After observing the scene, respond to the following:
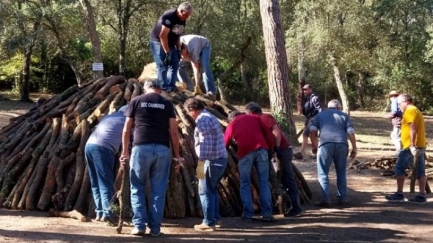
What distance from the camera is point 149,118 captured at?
7.28m

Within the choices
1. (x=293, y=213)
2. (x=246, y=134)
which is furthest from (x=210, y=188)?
(x=293, y=213)

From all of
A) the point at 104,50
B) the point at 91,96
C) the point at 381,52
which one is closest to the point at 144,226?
the point at 91,96

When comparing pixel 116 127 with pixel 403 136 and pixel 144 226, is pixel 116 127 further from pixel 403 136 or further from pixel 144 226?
pixel 403 136

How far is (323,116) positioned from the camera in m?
10.1

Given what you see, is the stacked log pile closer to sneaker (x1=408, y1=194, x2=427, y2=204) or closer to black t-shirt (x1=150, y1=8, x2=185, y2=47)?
black t-shirt (x1=150, y1=8, x2=185, y2=47)

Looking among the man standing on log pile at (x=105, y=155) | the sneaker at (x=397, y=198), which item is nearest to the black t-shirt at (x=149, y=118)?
Result: the man standing on log pile at (x=105, y=155)

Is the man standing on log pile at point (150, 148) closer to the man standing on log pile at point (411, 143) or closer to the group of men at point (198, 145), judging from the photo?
the group of men at point (198, 145)

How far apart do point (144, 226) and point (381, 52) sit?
26.5 metres

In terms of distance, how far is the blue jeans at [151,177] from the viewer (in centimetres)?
725

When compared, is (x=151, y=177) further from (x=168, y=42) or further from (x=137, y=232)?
(x=168, y=42)

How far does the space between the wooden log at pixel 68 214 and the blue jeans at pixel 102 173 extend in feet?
1.02

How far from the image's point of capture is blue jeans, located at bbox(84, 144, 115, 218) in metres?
8.09

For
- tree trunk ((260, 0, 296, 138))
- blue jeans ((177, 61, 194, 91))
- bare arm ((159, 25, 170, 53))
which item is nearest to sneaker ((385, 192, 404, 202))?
blue jeans ((177, 61, 194, 91))

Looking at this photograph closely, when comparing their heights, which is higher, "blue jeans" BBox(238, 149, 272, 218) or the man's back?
the man's back
